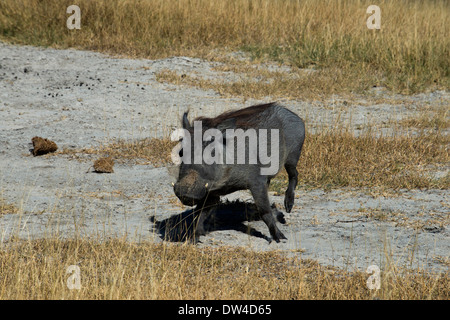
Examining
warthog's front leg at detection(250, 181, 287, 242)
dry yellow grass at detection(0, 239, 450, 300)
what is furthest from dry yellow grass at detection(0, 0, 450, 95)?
dry yellow grass at detection(0, 239, 450, 300)

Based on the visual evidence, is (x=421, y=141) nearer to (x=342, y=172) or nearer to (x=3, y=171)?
(x=342, y=172)

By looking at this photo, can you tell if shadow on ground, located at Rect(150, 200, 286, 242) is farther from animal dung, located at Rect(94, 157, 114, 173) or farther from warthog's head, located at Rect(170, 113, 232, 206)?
animal dung, located at Rect(94, 157, 114, 173)

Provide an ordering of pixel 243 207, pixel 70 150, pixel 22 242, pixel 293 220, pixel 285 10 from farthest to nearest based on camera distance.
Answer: pixel 285 10 → pixel 70 150 → pixel 243 207 → pixel 293 220 → pixel 22 242

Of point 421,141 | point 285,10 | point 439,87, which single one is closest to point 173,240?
point 421,141

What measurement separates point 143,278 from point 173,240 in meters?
0.88

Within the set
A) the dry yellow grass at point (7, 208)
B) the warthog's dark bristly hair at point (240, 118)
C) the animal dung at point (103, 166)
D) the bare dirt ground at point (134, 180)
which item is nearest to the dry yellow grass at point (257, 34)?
the bare dirt ground at point (134, 180)

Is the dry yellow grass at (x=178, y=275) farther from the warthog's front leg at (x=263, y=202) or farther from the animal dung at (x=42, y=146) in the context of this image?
the animal dung at (x=42, y=146)

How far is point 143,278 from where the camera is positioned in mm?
3912

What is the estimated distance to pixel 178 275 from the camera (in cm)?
386

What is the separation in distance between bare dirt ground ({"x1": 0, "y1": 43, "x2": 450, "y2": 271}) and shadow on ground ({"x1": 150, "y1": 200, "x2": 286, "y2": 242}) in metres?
0.04

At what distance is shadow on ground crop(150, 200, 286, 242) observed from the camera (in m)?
4.85

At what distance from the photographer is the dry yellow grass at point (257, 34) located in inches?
406
